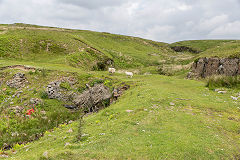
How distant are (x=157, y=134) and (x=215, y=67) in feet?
86.2

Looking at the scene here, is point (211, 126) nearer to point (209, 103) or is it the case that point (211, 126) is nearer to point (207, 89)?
point (209, 103)

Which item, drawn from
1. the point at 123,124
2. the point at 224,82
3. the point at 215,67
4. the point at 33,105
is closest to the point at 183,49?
the point at 215,67

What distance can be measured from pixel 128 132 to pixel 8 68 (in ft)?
92.3

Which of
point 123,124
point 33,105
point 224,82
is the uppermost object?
point 224,82

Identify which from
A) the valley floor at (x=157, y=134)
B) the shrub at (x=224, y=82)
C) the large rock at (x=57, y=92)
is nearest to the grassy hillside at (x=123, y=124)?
the valley floor at (x=157, y=134)

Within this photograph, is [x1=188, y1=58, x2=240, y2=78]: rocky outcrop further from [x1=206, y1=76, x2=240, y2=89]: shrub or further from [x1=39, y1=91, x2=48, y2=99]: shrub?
[x1=39, y1=91, x2=48, y2=99]: shrub

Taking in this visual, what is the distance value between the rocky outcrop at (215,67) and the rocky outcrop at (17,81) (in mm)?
30633

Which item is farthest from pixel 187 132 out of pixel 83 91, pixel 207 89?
pixel 83 91

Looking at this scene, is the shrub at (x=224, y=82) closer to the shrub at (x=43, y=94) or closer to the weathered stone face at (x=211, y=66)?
the weathered stone face at (x=211, y=66)

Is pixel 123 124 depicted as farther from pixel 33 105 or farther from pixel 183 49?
pixel 183 49

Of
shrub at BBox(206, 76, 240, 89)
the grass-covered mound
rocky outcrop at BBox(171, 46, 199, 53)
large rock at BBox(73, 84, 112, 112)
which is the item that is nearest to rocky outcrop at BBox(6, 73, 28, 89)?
the grass-covered mound

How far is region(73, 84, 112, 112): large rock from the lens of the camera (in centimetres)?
2358

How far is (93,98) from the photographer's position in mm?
24156

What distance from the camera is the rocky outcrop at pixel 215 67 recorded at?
27.1m
